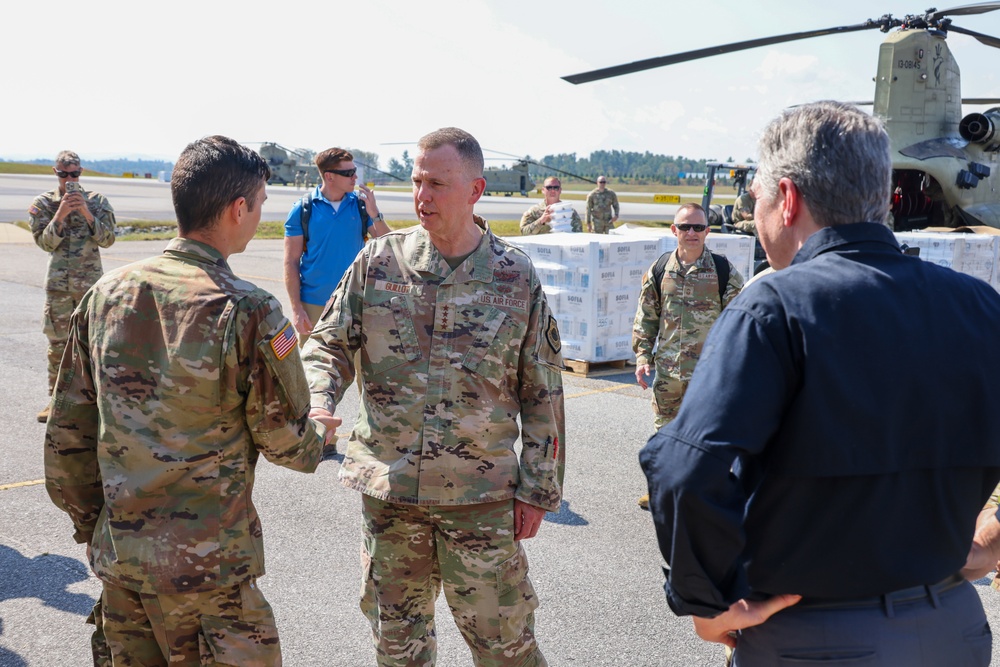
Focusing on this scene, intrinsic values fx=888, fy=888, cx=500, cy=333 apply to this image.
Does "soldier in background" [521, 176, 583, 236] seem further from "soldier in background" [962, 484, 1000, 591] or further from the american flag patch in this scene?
"soldier in background" [962, 484, 1000, 591]

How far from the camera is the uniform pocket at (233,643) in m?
2.57

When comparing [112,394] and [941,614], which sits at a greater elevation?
[112,394]

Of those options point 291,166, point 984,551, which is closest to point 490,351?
point 984,551

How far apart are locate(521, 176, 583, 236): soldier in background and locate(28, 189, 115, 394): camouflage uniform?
6.51m

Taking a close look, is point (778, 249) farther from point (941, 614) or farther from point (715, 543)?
point (941, 614)

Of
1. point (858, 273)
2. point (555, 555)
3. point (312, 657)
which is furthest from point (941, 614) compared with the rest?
point (555, 555)

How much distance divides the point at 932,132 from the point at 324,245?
11265 mm

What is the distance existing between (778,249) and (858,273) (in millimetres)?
215

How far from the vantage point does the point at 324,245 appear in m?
6.45

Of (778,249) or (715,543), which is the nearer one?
(715,543)

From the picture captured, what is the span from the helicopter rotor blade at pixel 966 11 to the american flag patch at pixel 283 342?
10977 millimetres

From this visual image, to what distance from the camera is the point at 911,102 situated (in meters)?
13.8

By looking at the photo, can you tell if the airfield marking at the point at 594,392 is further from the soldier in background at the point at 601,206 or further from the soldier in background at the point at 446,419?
the soldier in background at the point at 601,206

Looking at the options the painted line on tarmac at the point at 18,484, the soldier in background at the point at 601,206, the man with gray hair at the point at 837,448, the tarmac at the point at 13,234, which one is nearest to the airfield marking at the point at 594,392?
the painted line on tarmac at the point at 18,484
